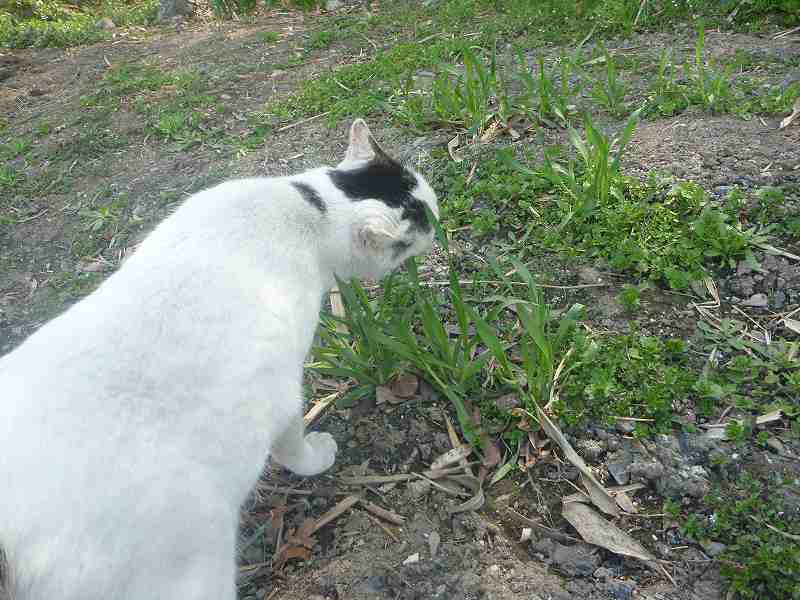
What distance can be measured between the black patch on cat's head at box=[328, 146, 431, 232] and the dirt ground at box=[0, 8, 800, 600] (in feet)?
2.60

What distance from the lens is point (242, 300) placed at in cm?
179

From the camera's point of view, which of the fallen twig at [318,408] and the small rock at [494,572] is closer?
the small rock at [494,572]

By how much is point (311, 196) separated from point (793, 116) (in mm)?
2760

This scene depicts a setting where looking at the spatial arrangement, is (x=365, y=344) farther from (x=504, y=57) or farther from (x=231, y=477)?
(x=504, y=57)

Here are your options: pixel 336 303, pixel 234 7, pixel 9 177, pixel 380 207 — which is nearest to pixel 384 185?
pixel 380 207

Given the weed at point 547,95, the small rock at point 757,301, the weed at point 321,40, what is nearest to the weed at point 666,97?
the weed at point 547,95

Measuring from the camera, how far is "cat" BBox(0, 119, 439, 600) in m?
1.39

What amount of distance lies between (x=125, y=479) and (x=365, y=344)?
121 centimetres

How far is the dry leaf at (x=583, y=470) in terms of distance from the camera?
2059mm

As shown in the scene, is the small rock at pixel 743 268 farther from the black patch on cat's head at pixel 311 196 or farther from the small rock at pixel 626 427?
the black patch on cat's head at pixel 311 196

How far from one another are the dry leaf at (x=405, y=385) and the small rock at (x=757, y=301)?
59.0 inches

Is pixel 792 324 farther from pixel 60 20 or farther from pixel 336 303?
pixel 60 20

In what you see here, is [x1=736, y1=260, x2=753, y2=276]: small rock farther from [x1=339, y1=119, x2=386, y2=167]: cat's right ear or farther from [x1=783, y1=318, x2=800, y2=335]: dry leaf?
[x1=339, y1=119, x2=386, y2=167]: cat's right ear

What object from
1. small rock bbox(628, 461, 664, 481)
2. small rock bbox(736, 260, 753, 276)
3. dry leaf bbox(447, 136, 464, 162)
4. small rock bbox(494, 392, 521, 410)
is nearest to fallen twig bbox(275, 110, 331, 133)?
dry leaf bbox(447, 136, 464, 162)
